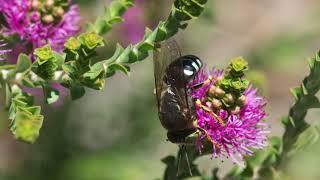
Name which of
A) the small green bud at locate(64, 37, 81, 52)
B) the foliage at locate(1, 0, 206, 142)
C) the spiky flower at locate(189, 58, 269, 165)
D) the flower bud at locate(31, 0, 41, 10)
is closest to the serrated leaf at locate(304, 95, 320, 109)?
the spiky flower at locate(189, 58, 269, 165)

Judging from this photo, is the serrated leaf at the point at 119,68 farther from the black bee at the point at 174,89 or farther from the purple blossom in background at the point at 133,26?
the purple blossom in background at the point at 133,26

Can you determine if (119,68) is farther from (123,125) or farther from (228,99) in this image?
(123,125)

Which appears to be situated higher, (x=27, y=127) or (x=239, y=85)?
(x=239, y=85)

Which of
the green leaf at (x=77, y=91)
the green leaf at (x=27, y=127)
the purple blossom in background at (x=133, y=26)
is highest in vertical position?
the purple blossom in background at (x=133, y=26)

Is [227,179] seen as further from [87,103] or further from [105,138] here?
[87,103]

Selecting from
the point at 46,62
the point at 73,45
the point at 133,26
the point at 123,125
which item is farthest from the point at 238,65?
the point at 133,26

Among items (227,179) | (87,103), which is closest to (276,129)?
(87,103)

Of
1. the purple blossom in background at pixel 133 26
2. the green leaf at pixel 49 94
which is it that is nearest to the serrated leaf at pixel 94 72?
the green leaf at pixel 49 94
